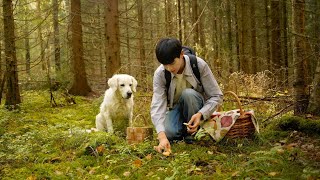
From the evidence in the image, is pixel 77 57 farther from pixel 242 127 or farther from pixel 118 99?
pixel 242 127

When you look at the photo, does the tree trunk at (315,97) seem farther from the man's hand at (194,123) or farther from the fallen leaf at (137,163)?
the fallen leaf at (137,163)

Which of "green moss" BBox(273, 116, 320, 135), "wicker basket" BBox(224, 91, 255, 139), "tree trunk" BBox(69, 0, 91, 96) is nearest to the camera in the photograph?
"wicker basket" BBox(224, 91, 255, 139)

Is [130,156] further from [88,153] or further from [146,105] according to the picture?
[146,105]

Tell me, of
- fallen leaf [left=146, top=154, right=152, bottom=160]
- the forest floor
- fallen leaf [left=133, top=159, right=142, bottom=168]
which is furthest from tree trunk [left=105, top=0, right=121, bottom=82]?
fallen leaf [left=133, top=159, right=142, bottom=168]

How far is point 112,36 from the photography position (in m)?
9.78

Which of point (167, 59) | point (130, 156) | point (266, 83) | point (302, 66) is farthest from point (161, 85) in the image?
point (266, 83)

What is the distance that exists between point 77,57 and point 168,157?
31.5ft

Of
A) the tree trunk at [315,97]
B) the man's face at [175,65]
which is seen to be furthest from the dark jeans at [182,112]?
the tree trunk at [315,97]

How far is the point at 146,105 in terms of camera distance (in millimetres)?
7664

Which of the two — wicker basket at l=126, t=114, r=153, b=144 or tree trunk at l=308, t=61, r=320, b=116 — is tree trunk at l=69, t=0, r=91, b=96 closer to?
wicker basket at l=126, t=114, r=153, b=144

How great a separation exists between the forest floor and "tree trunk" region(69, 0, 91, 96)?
714 centimetres

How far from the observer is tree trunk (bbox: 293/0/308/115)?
5.14m

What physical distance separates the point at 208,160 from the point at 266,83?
19.5 ft

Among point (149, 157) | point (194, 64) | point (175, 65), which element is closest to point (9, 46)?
point (194, 64)
